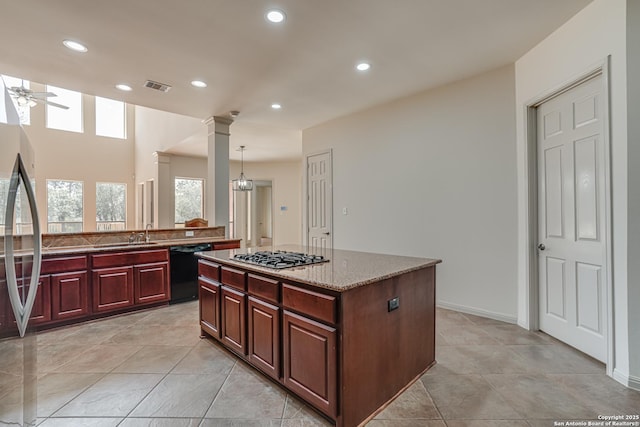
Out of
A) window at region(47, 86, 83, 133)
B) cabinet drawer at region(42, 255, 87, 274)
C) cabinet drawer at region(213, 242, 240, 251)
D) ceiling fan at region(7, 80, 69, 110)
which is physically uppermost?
window at region(47, 86, 83, 133)

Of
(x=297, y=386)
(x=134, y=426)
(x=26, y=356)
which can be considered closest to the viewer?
(x=26, y=356)

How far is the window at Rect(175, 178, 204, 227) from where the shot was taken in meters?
7.84

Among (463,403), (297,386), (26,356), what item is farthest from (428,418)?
(26,356)

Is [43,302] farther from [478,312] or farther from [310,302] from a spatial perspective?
[478,312]

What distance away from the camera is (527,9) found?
2.29 meters

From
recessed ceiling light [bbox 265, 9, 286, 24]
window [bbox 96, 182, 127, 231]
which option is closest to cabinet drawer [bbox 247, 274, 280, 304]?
recessed ceiling light [bbox 265, 9, 286, 24]

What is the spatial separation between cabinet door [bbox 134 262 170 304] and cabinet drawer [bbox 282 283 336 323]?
2666mm

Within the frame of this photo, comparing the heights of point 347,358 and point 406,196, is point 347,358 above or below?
below

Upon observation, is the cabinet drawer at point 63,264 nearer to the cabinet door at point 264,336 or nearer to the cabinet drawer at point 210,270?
the cabinet drawer at point 210,270

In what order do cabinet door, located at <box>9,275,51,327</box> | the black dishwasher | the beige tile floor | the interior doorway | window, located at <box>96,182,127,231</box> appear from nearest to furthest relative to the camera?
the beige tile floor
cabinet door, located at <box>9,275,51,327</box>
the black dishwasher
window, located at <box>96,182,127,231</box>
the interior doorway

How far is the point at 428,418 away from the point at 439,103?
10.8ft

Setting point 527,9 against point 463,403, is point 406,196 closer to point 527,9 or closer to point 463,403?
point 527,9

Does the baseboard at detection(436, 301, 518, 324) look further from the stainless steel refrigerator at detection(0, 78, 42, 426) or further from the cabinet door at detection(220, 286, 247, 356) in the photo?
the stainless steel refrigerator at detection(0, 78, 42, 426)

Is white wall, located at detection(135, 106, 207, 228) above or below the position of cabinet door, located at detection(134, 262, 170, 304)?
above
